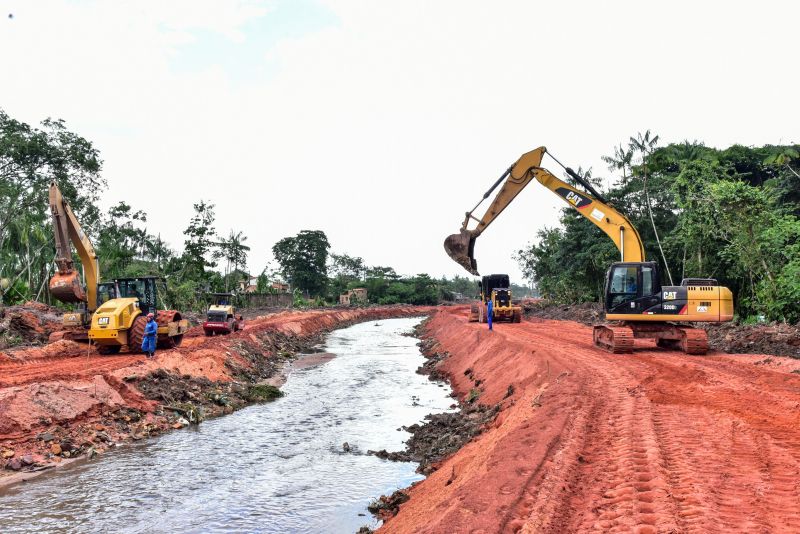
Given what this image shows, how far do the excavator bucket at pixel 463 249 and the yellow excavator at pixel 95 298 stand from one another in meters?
11.5

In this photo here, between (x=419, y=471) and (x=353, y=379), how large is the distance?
11026 mm

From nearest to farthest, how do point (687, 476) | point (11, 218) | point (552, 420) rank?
point (687, 476), point (552, 420), point (11, 218)

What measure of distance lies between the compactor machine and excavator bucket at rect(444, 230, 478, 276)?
42.0 ft

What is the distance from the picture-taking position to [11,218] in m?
35.7

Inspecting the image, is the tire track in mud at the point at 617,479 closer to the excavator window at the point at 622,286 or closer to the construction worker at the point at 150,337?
the excavator window at the point at 622,286

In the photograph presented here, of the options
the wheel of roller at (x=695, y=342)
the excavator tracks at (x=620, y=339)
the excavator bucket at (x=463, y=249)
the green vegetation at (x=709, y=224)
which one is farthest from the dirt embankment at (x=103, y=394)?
the green vegetation at (x=709, y=224)

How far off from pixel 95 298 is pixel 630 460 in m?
18.8

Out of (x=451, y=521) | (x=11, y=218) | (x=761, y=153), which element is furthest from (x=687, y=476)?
(x=11, y=218)

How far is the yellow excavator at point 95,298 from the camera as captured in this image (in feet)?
56.3

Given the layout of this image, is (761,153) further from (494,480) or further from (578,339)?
(494,480)

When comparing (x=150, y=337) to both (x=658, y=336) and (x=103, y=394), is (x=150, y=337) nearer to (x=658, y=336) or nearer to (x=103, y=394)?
(x=103, y=394)

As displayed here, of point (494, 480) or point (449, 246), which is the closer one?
point (494, 480)

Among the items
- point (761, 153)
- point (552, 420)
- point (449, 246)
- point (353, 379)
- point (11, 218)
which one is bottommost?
point (353, 379)

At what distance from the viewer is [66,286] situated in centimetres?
1694
